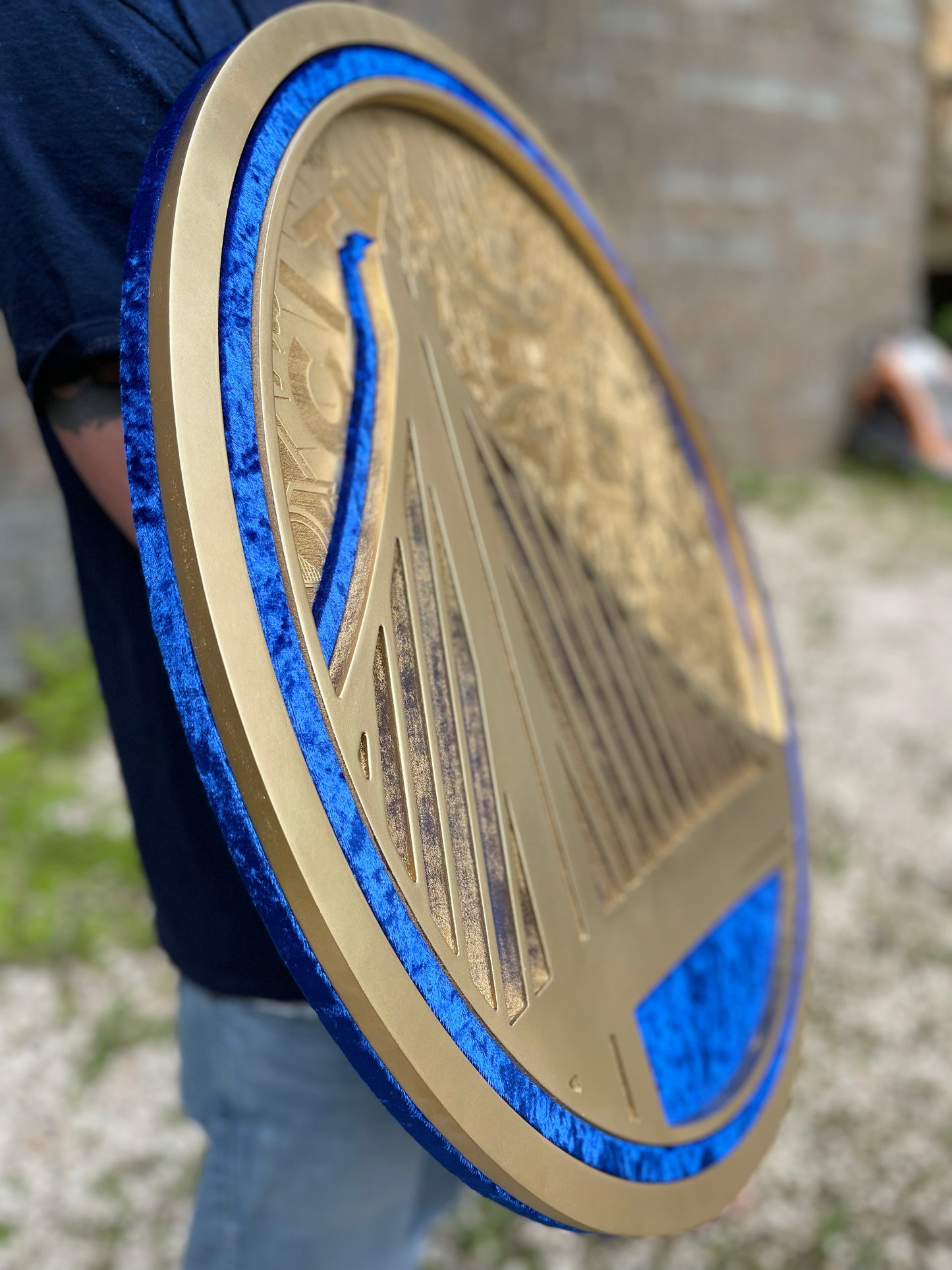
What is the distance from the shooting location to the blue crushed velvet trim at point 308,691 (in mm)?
506

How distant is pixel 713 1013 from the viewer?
810mm

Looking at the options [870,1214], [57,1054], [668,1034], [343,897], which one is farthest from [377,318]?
[57,1054]

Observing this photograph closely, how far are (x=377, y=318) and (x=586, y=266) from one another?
0.48 meters

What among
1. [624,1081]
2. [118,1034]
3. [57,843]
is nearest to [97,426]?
[624,1081]

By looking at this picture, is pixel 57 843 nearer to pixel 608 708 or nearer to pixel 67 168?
pixel 608 708

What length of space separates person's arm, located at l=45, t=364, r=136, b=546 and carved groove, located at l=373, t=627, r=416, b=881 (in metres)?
0.19

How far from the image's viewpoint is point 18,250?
0.61m

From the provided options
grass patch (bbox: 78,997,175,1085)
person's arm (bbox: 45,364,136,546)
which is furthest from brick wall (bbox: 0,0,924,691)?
person's arm (bbox: 45,364,136,546)

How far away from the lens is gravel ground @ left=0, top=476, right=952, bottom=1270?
153cm

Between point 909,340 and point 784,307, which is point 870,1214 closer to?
point 784,307

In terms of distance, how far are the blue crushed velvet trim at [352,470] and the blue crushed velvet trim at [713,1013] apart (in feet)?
1.22

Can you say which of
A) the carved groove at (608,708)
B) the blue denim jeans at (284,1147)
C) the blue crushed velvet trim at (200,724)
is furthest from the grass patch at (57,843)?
the blue crushed velvet trim at (200,724)

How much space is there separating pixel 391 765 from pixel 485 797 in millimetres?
90

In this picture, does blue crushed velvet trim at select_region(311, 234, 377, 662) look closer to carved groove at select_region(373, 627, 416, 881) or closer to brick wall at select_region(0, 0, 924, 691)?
carved groove at select_region(373, 627, 416, 881)
